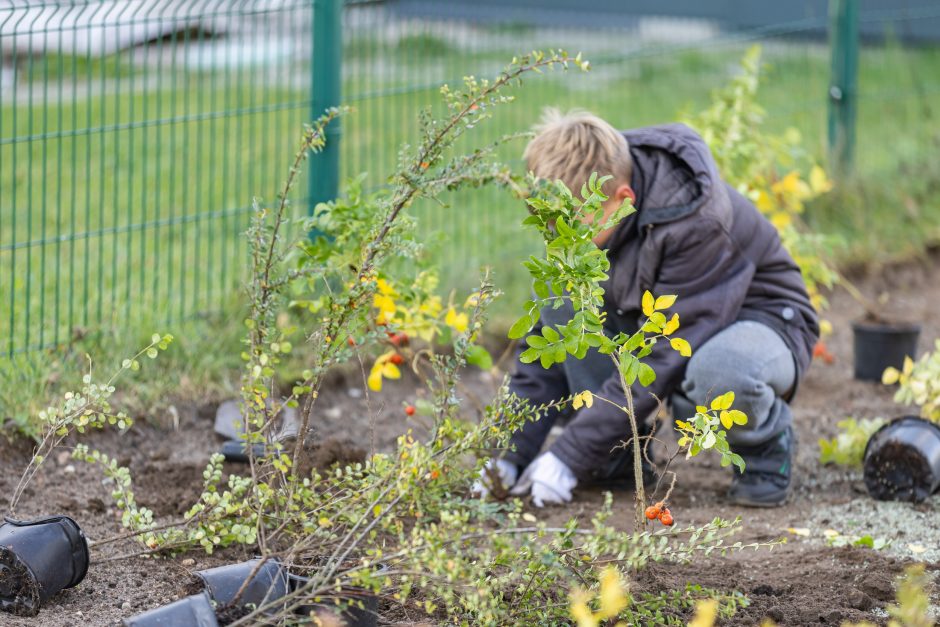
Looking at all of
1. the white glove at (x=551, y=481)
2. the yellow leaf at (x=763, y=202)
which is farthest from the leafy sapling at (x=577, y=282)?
the yellow leaf at (x=763, y=202)

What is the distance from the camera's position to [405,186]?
2.49 meters

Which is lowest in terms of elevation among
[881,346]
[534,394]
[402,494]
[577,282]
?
[881,346]

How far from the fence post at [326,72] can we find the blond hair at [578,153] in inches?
53.2

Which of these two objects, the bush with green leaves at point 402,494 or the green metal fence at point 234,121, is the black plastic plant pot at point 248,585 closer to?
the bush with green leaves at point 402,494

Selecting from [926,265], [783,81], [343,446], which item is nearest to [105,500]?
[343,446]

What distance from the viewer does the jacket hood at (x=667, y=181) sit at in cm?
312

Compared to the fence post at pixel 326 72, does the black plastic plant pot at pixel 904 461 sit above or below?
below

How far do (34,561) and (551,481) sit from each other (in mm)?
1384

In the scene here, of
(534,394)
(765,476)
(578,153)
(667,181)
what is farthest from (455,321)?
(765,476)

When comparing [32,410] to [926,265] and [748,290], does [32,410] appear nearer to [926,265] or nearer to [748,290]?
[748,290]

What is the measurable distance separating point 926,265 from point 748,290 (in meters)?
3.02

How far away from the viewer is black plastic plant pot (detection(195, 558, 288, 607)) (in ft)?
7.41

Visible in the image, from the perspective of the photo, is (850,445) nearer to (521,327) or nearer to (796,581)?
(796,581)

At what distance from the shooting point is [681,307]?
3.18 m
